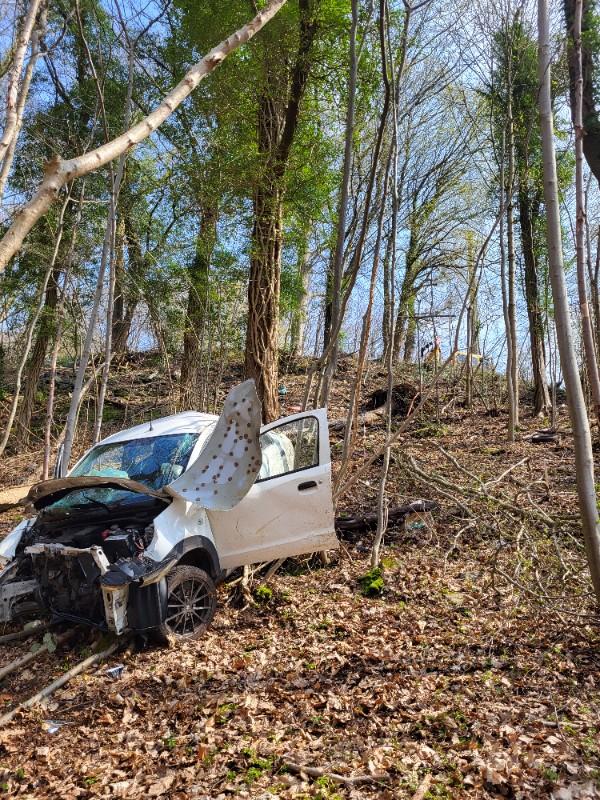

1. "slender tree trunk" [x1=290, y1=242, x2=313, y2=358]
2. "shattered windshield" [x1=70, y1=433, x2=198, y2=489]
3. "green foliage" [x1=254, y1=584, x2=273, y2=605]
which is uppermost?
"slender tree trunk" [x1=290, y1=242, x2=313, y2=358]

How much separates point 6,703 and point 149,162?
39.1ft

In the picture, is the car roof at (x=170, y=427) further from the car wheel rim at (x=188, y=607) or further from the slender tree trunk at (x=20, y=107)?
the slender tree trunk at (x=20, y=107)

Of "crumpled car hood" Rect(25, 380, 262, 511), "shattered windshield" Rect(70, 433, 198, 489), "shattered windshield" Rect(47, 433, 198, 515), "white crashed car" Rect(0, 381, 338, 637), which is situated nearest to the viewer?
"white crashed car" Rect(0, 381, 338, 637)

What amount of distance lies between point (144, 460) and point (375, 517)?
3031 millimetres

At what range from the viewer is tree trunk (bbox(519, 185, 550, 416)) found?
47.0 ft

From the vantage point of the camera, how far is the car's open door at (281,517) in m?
4.92

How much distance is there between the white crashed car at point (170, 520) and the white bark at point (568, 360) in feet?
7.28

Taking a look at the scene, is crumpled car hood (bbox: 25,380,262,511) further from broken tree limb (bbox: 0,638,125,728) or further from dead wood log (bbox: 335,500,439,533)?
dead wood log (bbox: 335,500,439,533)

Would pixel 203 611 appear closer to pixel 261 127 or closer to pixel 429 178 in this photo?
pixel 261 127

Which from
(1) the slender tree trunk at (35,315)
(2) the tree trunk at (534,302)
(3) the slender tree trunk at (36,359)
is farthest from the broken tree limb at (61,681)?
(2) the tree trunk at (534,302)

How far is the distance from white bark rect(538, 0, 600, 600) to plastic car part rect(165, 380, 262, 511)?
2498mm

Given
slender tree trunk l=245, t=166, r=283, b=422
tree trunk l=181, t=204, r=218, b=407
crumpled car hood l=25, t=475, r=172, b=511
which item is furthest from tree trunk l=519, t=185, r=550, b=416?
crumpled car hood l=25, t=475, r=172, b=511

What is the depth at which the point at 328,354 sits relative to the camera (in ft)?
20.3

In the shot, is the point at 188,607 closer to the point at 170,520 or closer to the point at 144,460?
the point at 170,520
